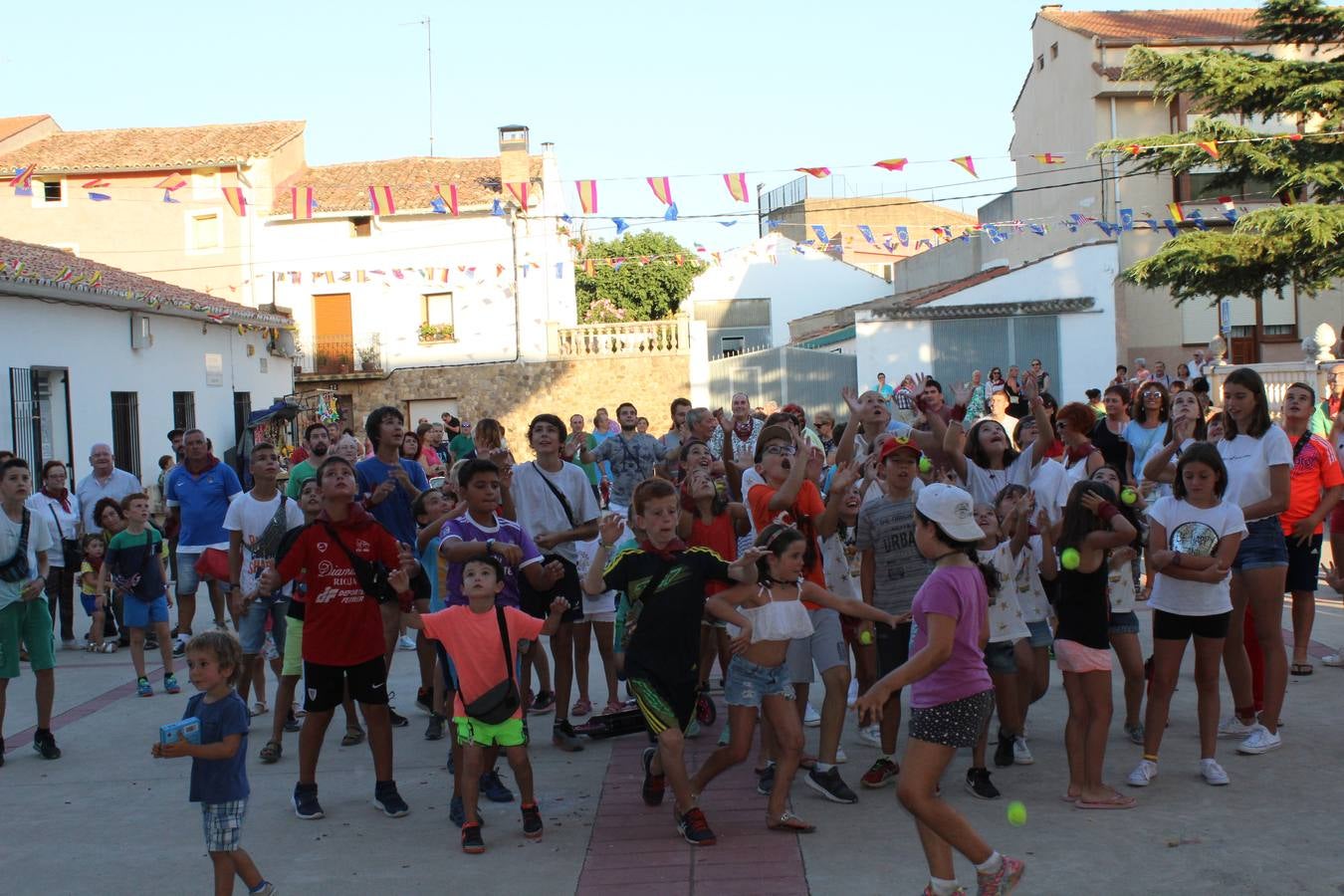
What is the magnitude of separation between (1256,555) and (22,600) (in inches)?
260

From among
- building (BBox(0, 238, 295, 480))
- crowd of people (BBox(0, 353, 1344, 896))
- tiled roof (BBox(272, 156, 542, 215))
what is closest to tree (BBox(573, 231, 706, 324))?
tiled roof (BBox(272, 156, 542, 215))

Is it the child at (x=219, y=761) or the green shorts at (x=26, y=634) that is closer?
the child at (x=219, y=761)

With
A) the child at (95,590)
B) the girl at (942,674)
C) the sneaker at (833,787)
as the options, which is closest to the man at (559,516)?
the sneaker at (833,787)

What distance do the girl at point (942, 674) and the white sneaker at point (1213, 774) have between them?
180cm

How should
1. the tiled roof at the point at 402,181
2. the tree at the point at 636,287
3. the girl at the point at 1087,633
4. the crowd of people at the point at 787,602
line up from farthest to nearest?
the tree at the point at 636,287, the tiled roof at the point at 402,181, the girl at the point at 1087,633, the crowd of people at the point at 787,602

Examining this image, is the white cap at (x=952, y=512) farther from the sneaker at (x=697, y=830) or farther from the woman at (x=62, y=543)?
the woman at (x=62, y=543)

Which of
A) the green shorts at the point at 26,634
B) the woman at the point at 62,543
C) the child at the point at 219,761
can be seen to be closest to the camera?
the child at the point at 219,761

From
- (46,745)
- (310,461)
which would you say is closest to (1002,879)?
(46,745)

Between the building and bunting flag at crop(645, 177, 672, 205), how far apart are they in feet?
27.1

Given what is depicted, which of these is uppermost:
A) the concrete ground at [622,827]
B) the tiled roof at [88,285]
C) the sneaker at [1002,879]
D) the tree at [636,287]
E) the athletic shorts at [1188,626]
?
the tree at [636,287]

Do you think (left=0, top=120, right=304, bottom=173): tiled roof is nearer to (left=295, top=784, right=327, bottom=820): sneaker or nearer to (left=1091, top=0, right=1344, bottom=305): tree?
(left=1091, top=0, right=1344, bottom=305): tree

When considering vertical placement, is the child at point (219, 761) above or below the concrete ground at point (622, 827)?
above

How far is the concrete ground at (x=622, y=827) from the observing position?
4.84 metres

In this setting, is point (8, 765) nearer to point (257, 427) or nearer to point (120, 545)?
point (120, 545)
